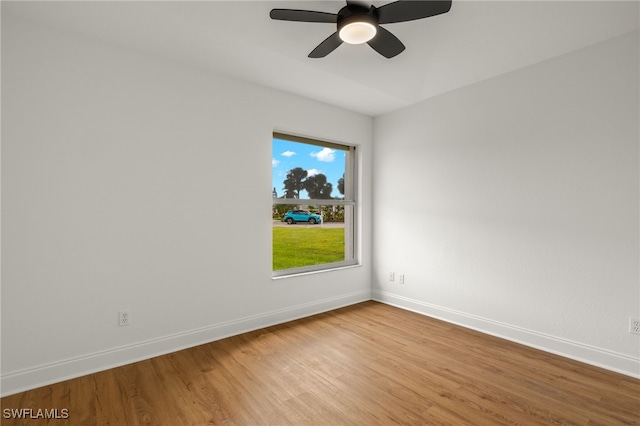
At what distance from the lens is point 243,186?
10.6 feet

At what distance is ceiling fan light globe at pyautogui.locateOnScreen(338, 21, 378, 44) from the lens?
6.68 feet

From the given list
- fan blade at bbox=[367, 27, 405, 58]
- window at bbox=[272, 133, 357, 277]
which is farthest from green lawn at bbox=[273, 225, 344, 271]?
fan blade at bbox=[367, 27, 405, 58]

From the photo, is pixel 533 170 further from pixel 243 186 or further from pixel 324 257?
pixel 243 186

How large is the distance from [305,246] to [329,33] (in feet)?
7.82

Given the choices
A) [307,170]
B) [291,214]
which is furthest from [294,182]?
[291,214]

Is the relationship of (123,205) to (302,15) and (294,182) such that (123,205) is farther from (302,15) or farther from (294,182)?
(302,15)

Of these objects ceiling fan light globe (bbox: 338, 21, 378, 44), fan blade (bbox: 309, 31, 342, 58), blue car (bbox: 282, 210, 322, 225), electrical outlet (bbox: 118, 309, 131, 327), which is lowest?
electrical outlet (bbox: 118, 309, 131, 327)

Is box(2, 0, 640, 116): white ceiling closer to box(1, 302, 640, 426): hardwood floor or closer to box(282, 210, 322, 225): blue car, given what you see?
box(282, 210, 322, 225): blue car

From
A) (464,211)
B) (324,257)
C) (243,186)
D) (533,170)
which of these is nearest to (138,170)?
(243,186)

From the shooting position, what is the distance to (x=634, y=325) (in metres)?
2.44

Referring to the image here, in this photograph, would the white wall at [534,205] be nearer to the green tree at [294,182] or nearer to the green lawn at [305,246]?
the green lawn at [305,246]

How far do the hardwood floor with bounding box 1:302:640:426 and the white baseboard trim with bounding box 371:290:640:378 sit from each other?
0.09m

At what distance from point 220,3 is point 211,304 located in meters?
2.43

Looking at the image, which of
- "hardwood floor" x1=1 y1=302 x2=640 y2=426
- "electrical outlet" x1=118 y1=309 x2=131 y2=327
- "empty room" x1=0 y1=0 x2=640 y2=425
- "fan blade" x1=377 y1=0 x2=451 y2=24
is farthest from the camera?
"electrical outlet" x1=118 y1=309 x2=131 y2=327
